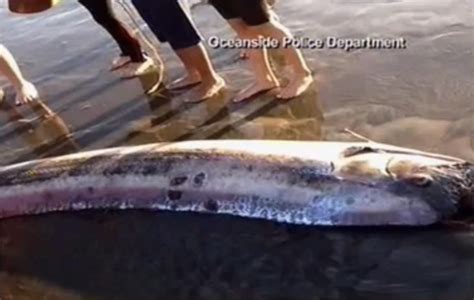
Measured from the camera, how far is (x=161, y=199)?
5.23 meters

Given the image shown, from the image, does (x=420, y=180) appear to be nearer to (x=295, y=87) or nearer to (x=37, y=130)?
(x=295, y=87)

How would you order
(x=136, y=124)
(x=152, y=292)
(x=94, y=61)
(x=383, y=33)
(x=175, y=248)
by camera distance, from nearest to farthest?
(x=152, y=292) → (x=175, y=248) → (x=136, y=124) → (x=383, y=33) → (x=94, y=61)

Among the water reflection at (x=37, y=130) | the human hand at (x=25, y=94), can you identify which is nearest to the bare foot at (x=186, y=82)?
the water reflection at (x=37, y=130)

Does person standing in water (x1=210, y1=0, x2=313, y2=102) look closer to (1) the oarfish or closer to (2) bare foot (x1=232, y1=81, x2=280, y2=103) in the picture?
(2) bare foot (x1=232, y1=81, x2=280, y2=103)

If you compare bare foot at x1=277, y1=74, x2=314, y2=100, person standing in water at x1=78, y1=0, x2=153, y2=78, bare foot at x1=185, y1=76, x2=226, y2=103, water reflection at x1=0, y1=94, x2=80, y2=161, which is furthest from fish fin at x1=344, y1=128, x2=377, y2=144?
Answer: person standing in water at x1=78, y1=0, x2=153, y2=78

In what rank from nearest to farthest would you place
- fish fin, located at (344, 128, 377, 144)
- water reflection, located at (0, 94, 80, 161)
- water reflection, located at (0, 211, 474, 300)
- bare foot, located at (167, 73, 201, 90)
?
water reflection, located at (0, 211, 474, 300), fish fin, located at (344, 128, 377, 144), water reflection, located at (0, 94, 80, 161), bare foot, located at (167, 73, 201, 90)

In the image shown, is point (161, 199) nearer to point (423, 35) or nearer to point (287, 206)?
point (287, 206)

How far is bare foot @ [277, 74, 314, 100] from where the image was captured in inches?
253

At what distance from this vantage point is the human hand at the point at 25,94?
7.34 meters

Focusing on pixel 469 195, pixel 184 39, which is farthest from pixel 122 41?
pixel 469 195

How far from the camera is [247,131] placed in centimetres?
612

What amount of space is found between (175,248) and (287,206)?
64 centimetres

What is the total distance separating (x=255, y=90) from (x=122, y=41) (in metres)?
1.56

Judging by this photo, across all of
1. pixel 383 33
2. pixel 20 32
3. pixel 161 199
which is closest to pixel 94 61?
pixel 20 32
